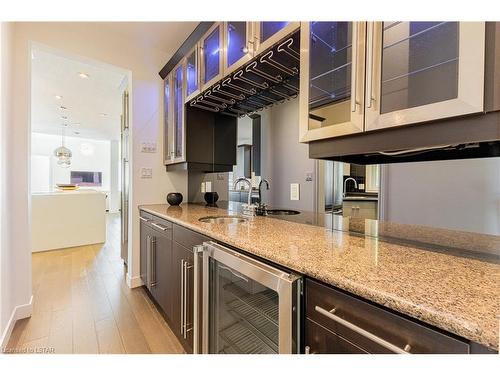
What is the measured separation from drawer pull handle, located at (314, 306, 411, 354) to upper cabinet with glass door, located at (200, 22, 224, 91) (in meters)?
1.60

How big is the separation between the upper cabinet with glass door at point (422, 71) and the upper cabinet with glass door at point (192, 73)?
4.95ft

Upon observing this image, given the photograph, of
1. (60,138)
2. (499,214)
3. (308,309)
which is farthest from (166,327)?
(60,138)

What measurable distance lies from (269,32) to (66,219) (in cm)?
Answer: 449

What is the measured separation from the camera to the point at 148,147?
2.58 m

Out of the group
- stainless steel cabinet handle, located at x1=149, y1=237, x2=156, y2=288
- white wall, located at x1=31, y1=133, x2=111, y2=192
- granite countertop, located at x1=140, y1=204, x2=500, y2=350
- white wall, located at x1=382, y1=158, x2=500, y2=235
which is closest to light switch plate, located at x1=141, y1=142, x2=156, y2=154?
stainless steel cabinet handle, located at x1=149, y1=237, x2=156, y2=288

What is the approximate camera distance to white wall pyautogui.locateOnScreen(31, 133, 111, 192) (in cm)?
780

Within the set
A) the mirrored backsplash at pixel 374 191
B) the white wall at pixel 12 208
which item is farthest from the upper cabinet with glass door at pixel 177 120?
the white wall at pixel 12 208

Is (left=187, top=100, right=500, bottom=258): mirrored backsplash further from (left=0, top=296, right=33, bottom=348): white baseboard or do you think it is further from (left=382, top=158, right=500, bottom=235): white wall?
(left=0, top=296, right=33, bottom=348): white baseboard

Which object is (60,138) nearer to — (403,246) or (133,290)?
(133,290)

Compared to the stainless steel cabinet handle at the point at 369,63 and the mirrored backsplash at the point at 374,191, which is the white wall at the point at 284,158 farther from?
the stainless steel cabinet handle at the point at 369,63

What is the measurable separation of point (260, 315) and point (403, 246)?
712 millimetres

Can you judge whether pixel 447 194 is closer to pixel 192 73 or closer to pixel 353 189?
pixel 353 189

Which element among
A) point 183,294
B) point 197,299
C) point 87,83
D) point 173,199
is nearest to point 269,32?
point 197,299
